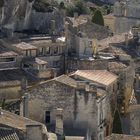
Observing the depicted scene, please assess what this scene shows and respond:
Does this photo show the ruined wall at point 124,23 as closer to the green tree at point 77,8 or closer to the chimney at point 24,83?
the green tree at point 77,8

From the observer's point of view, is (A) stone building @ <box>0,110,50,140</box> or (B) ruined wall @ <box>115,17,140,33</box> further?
(B) ruined wall @ <box>115,17,140,33</box>

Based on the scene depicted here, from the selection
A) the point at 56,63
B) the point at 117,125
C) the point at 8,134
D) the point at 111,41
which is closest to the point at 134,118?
the point at 117,125

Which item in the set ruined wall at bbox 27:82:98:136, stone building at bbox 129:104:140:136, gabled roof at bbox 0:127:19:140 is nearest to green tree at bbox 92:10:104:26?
stone building at bbox 129:104:140:136

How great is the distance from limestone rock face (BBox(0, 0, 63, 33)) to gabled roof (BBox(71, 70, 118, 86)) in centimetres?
980

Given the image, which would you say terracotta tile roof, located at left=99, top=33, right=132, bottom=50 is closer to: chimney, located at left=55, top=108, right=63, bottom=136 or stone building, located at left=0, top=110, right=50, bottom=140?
chimney, located at left=55, top=108, right=63, bottom=136

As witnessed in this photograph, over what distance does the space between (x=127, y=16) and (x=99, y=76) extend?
2752 cm

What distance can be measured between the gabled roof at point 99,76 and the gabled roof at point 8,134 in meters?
14.5

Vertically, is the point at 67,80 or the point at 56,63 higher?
the point at 67,80

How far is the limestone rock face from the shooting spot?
171 ft

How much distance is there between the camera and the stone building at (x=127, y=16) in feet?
226

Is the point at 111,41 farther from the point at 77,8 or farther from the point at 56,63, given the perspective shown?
the point at 77,8

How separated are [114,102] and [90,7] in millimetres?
44019

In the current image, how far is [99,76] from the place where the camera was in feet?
141

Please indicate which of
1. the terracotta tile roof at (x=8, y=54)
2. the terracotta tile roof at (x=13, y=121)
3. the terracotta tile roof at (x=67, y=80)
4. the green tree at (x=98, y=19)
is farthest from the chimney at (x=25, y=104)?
the green tree at (x=98, y=19)
